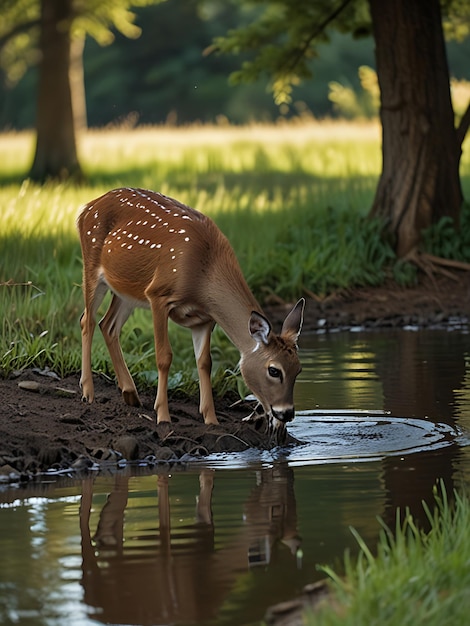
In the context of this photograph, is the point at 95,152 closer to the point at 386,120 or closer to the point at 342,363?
the point at 386,120

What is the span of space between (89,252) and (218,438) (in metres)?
1.91

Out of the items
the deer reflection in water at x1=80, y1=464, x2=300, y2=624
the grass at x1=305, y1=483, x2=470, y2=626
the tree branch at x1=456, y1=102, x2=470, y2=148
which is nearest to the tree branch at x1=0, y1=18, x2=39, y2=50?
the tree branch at x1=456, y1=102, x2=470, y2=148

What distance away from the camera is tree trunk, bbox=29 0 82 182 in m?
29.1

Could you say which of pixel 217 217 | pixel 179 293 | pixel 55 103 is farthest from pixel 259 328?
pixel 55 103

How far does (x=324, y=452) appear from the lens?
29.6ft

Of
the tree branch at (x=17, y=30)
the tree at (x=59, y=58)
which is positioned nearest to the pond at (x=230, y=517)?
the tree at (x=59, y=58)

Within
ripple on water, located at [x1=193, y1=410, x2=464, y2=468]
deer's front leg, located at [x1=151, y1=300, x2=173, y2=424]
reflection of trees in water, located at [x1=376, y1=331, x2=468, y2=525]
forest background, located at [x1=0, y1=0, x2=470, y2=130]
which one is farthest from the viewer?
forest background, located at [x1=0, y1=0, x2=470, y2=130]

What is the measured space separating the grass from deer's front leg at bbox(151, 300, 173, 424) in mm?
3779

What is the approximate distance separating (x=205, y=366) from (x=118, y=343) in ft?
2.90

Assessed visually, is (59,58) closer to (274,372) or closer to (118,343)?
(118,343)

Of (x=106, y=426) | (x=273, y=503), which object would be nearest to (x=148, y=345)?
(x=106, y=426)

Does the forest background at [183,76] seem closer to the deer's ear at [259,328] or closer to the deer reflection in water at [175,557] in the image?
the deer's ear at [259,328]

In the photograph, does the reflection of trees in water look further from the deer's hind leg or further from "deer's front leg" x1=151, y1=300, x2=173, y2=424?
the deer's hind leg

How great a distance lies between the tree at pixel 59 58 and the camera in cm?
2878
